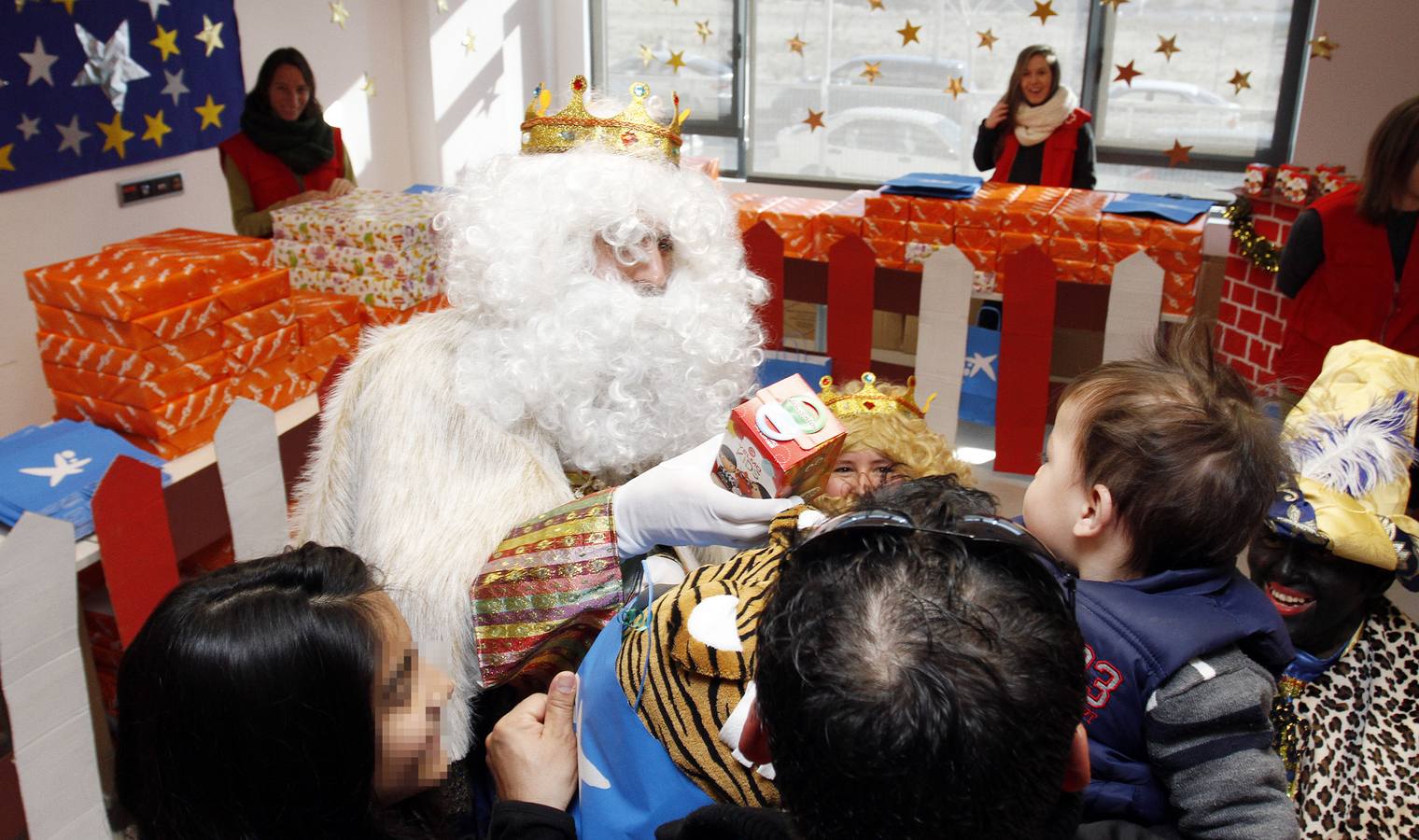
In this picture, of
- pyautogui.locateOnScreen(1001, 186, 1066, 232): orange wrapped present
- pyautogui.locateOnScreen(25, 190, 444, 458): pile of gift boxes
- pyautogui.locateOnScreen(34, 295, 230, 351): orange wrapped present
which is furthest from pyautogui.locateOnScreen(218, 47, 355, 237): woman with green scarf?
pyautogui.locateOnScreen(1001, 186, 1066, 232): orange wrapped present

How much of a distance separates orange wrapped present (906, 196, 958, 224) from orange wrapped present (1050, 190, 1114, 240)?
1.01ft

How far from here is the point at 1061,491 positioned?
1.20 meters

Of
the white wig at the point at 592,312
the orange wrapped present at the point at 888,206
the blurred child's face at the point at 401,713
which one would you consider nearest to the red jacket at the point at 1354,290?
the orange wrapped present at the point at 888,206

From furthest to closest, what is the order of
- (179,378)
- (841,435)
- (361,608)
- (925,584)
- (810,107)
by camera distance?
(810,107), (179,378), (841,435), (361,608), (925,584)

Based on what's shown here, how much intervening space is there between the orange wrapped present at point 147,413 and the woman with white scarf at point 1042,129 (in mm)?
3463

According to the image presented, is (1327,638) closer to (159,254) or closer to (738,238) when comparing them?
(738,238)

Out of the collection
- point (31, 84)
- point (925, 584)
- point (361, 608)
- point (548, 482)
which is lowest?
point (548, 482)

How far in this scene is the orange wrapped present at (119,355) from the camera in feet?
7.10

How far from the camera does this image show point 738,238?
2.06 meters

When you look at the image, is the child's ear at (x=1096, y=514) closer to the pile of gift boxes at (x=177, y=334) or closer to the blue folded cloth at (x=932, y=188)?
the pile of gift boxes at (x=177, y=334)

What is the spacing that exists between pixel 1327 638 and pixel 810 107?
5368 mm

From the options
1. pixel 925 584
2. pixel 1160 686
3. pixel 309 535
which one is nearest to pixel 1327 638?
pixel 1160 686

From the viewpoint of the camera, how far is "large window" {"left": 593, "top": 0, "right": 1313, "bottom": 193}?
17.6 feet

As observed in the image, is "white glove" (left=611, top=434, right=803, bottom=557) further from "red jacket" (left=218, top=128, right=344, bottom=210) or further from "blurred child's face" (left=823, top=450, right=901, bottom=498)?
"red jacket" (left=218, top=128, right=344, bottom=210)
